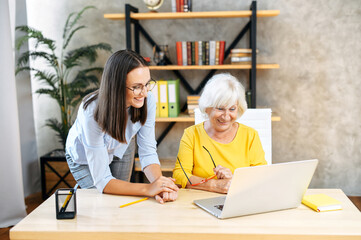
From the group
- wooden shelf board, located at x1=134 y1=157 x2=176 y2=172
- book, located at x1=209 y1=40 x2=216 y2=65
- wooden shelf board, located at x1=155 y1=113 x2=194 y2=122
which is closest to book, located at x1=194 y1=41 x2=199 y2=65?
book, located at x1=209 y1=40 x2=216 y2=65

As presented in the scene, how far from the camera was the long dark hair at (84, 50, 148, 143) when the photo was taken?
4.97ft

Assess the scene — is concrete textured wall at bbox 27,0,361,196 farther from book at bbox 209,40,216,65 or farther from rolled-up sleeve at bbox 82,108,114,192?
rolled-up sleeve at bbox 82,108,114,192

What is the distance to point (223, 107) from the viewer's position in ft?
6.23

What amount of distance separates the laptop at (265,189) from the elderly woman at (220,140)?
0.49m

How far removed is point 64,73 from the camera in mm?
3539

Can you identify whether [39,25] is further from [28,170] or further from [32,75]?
[28,170]

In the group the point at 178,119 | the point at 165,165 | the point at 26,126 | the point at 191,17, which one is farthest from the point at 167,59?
the point at 26,126

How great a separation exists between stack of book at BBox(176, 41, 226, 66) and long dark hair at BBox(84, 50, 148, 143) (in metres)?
1.68

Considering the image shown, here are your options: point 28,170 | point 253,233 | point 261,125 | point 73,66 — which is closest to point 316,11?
point 261,125

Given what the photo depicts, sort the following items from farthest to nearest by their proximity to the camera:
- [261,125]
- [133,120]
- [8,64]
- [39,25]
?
[39,25]
[8,64]
[261,125]
[133,120]

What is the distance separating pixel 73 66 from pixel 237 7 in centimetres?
155

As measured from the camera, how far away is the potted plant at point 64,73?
3.28m

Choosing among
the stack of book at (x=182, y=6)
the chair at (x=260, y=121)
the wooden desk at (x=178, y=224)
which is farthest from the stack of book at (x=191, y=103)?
the wooden desk at (x=178, y=224)

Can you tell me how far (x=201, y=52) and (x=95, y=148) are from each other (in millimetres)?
Result: 1838
